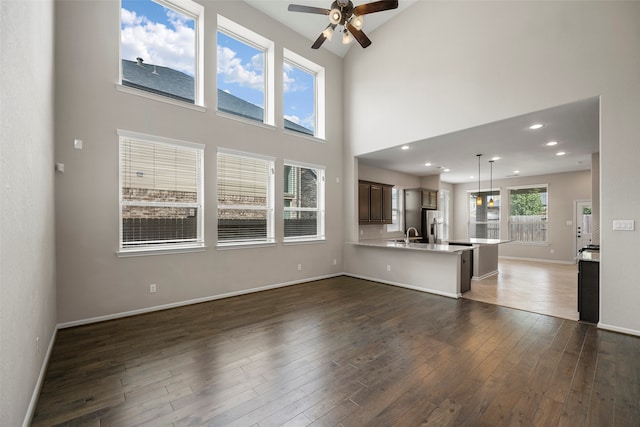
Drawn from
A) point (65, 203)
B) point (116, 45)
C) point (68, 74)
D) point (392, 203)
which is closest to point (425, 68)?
point (392, 203)

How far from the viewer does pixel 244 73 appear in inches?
207

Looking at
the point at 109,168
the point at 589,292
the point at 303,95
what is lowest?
the point at 589,292

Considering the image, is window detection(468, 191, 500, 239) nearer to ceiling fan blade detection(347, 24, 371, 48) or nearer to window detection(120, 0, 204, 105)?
ceiling fan blade detection(347, 24, 371, 48)

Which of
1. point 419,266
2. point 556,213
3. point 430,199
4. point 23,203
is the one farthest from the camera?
point 430,199

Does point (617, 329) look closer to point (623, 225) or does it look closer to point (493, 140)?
point (623, 225)

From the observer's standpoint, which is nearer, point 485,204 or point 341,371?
point 341,371

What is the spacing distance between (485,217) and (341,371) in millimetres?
9815

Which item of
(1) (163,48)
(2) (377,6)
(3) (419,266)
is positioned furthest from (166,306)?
(2) (377,6)

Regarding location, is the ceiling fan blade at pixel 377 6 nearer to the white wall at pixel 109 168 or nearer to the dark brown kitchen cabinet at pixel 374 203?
the white wall at pixel 109 168

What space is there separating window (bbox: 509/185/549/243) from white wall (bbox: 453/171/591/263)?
14 cm

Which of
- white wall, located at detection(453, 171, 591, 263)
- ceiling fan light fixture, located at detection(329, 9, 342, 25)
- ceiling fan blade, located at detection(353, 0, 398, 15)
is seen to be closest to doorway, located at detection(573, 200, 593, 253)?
white wall, located at detection(453, 171, 591, 263)

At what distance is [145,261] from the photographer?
3.90 m

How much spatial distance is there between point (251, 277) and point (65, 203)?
2.78 m

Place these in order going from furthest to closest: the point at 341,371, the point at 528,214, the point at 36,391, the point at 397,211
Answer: the point at 528,214, the point at 397,211, the point at 341,371, the point at 36,391
